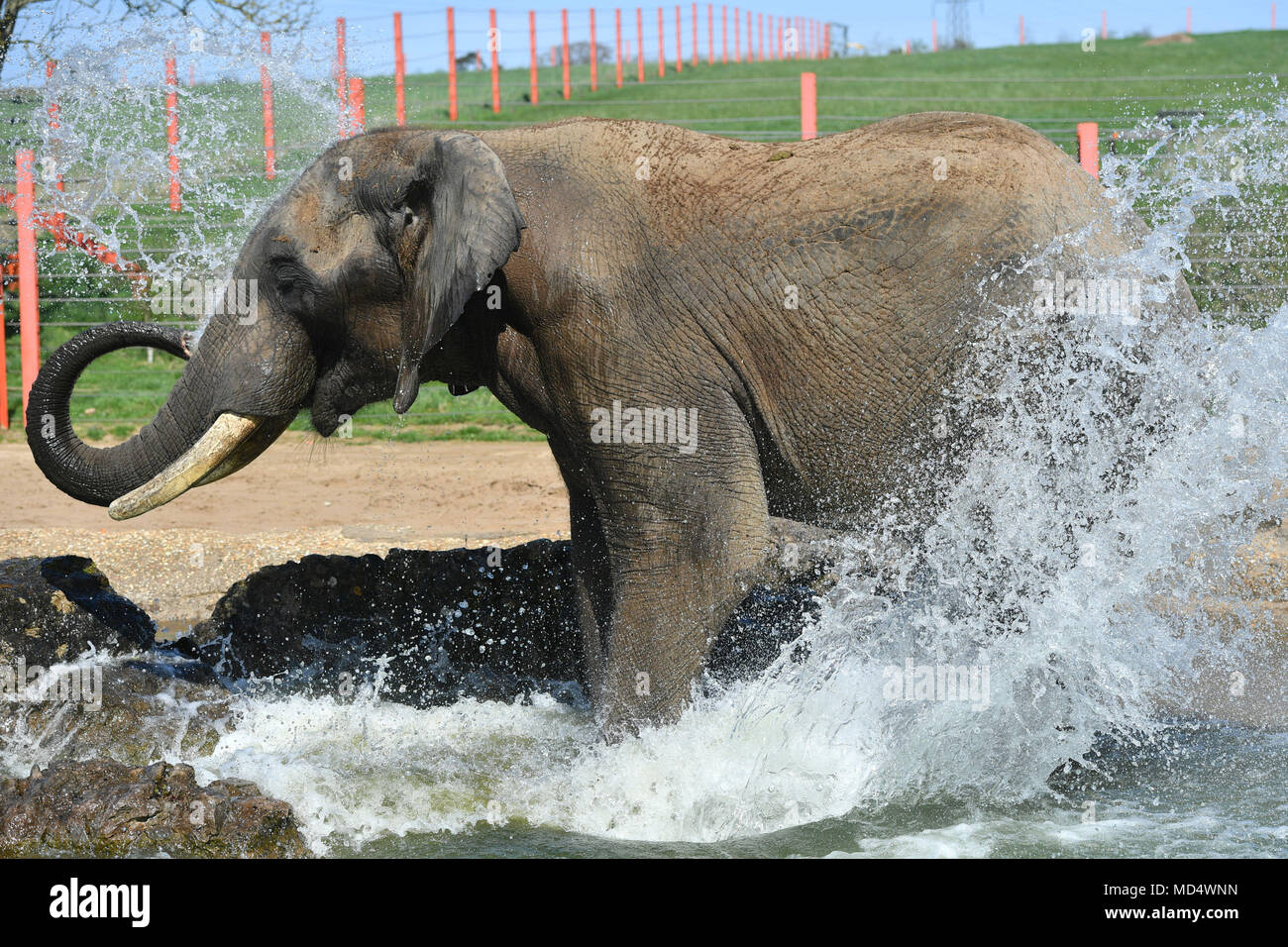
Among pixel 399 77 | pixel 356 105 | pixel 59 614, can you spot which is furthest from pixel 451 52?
pixel 59 614

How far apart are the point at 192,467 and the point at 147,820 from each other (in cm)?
130

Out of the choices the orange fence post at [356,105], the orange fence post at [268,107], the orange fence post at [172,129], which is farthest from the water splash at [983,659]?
the orange fence post at [172,129]

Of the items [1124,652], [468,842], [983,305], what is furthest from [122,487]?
[1124,652]

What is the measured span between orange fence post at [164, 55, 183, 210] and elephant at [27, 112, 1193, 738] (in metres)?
8.85

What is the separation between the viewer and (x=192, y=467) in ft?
17.0

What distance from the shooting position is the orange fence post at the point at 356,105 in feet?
42.0

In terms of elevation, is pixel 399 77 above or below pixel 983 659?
above

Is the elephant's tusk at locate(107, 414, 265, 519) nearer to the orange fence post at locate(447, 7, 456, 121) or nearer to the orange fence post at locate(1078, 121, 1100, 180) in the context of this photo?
the orange fence post at locate(1078, 121, 1100, 180)

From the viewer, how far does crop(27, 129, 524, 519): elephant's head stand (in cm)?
496

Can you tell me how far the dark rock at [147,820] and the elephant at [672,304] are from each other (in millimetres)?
1023

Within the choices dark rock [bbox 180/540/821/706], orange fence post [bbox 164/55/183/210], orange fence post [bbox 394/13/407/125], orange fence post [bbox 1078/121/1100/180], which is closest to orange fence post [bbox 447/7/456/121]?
orange fence post [bbox 394/13/407/125]

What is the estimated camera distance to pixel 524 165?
5.06 metres

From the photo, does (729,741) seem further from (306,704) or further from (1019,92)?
(1019,92)

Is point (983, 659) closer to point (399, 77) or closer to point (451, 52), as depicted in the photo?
point (399, 77)
